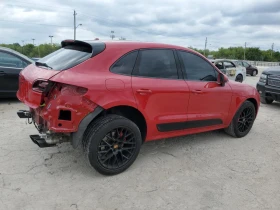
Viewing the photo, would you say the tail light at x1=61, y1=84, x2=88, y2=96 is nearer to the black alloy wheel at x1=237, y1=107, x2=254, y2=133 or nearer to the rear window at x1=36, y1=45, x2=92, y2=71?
the rear window at x1=36, y1=45, x2=92, y2=71

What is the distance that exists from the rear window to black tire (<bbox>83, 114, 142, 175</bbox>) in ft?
2.46

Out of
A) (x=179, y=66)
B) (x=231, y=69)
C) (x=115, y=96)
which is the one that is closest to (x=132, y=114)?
(x=115, y=96)

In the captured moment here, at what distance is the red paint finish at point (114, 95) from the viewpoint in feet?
9.87

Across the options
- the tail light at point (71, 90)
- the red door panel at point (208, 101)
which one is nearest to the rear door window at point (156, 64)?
the red door panel at point (208, 101)

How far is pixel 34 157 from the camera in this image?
387 cm

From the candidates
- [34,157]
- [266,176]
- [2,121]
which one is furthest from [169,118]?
[2,121]

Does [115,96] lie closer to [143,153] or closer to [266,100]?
[143,153]

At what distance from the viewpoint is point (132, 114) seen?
3.62 metres

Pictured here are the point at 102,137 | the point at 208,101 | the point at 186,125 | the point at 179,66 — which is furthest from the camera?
the point at 208,101

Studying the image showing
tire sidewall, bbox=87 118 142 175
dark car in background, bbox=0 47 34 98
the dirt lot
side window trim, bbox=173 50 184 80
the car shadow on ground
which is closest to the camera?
the dirt lot

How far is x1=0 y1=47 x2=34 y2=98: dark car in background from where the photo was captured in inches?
269

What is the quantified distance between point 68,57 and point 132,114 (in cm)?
110

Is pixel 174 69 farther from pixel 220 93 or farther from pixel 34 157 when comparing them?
pixel 34 157

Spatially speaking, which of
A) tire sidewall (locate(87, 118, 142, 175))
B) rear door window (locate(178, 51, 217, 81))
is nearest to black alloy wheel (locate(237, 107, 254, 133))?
rear door window (locate(178, 51, 217, 81))
